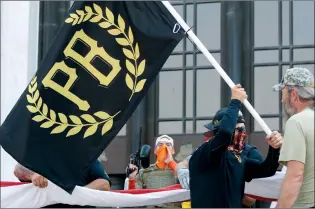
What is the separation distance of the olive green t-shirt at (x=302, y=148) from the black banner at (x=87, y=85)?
1317 millimetres

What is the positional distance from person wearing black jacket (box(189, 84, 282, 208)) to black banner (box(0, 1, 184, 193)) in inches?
24.8

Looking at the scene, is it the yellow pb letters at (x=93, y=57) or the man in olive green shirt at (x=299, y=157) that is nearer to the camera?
the man in olive green shirt at (x=299, y=157)

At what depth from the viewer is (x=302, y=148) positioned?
4262mm

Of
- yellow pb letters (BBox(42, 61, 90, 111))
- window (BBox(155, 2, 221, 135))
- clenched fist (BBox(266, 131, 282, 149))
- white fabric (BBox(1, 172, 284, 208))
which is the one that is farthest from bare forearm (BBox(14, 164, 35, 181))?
window (BBox(155, 2, 221, 135))

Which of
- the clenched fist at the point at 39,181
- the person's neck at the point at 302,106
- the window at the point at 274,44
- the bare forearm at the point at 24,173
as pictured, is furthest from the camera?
the window at the point at 274,44

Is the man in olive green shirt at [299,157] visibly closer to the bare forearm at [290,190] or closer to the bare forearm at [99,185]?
the bare forearm at [290,190]

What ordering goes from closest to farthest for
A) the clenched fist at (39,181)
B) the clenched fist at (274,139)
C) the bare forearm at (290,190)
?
the bare forearm at (290,190) → the clenched fist at (274,139) → the clenched fist at (39,181)

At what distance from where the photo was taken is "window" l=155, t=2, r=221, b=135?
8.63m

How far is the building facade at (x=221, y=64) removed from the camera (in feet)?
27.5

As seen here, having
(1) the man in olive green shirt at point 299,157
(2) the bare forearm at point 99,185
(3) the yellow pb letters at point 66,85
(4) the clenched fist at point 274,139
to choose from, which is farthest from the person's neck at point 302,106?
(2) the bare forearm at point 99,185

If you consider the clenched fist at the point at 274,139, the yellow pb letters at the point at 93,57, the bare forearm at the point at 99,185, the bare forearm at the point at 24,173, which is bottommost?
the bare forearm at the point at 99,185

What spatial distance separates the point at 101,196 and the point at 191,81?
331cm

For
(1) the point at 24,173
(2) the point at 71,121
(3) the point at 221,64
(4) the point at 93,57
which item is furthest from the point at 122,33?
(3) the point at 221,64

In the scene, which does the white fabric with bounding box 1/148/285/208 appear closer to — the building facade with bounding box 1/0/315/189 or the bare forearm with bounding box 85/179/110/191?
the bare forearm with bounding box 85/179/110/191
